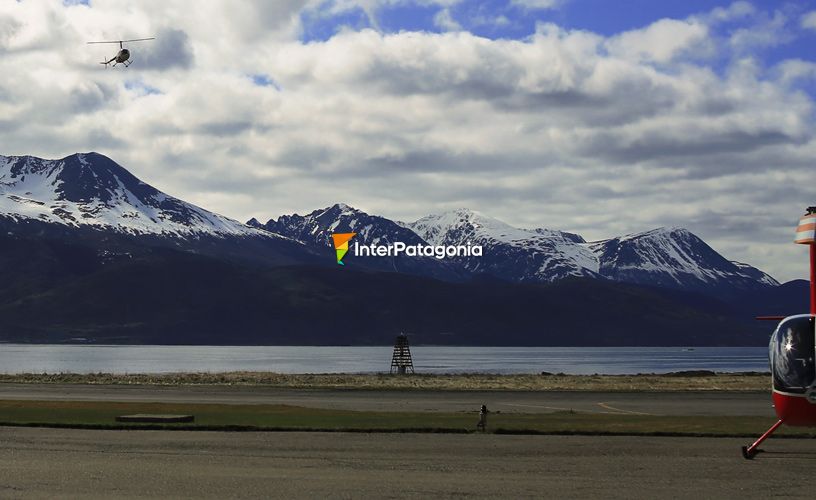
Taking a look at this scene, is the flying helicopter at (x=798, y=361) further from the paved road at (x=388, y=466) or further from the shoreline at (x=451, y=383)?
the shoreline at (x=451, y=383)

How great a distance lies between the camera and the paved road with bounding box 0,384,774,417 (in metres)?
56.8

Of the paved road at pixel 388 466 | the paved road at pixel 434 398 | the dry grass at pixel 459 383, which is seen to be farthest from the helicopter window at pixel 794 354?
the dry grass at pixel 459 383

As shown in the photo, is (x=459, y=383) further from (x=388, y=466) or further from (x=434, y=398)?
(x=388, y=466)

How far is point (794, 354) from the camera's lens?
1098 inches

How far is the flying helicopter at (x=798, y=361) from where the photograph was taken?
1089 inches

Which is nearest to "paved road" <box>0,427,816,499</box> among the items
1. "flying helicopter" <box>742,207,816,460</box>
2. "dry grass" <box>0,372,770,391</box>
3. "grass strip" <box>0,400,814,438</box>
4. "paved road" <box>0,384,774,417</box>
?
"flying helicopter" <box>742,207,816,460</box>

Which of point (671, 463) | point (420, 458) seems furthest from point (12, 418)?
point (671, 463)

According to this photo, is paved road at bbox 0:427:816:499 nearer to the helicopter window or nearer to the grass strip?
the grass strip

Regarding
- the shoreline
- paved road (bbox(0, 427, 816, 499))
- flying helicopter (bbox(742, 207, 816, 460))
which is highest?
flying helicopter (bbox(742, 207, 816, 460))

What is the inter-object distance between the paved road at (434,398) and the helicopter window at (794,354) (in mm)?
24185

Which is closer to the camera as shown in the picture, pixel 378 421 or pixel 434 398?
pixel 378 421

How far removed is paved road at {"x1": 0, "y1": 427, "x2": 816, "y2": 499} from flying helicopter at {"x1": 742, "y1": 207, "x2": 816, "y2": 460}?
5.33ft

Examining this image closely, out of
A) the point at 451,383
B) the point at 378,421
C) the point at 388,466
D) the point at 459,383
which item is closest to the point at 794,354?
the point at 388,466

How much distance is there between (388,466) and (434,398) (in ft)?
128
